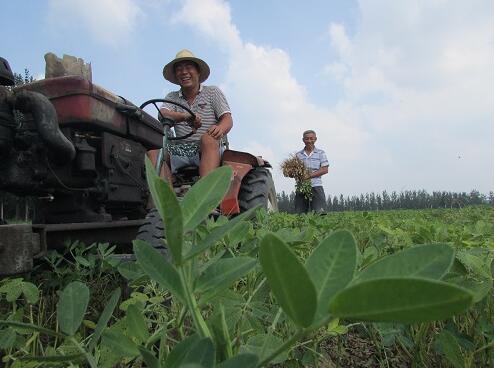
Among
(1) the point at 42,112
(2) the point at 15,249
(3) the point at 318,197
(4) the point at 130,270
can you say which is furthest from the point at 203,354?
(3) the point at 318,197

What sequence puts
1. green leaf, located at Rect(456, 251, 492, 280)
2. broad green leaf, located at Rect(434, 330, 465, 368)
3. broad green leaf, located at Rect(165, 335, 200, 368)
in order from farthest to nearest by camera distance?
green leaf, located at Rect(456, 251, 492, 280), broad green leaf, located at Rect(434, 330, 465, 368), broad green leaf, located at Rect(165, 335, 200, 368)

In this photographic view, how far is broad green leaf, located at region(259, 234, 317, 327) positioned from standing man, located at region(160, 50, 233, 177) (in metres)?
3.80

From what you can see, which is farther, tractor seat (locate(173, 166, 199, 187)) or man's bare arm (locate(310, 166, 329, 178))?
man's bare arm (locate(310, 166, 329, 178))

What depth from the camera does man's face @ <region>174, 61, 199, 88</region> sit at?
16.7 feet

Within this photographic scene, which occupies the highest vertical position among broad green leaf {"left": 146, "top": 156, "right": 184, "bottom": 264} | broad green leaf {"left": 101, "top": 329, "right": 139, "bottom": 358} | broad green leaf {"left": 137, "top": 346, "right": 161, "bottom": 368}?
broad green leaf {"left": 146, "top": 156, "right": 184, "bottom": 264}

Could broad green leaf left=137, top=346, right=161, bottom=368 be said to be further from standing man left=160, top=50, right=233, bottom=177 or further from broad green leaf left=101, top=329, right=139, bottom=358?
standing man left=160, top=50, right=233, bottom=177

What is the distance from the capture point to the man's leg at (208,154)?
4.21m

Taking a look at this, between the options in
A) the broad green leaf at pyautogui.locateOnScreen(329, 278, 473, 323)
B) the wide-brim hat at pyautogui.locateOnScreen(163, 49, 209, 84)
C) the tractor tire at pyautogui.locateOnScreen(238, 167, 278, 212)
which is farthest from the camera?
the wide-brim hat at pyautogui.locateOnScreen(163, 49, 209, 84)

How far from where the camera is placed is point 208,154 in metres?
4.22

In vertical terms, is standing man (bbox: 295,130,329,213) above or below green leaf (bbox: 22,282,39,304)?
above

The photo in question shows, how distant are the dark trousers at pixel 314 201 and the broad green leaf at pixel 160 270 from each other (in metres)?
9.01

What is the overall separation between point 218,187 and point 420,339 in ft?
2.61

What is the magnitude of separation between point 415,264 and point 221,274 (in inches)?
7.9

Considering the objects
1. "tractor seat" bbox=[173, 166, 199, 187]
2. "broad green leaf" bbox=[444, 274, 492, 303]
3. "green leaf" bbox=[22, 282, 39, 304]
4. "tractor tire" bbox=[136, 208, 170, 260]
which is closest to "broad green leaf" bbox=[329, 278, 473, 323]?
"broad green leaf" bbox=[444, 274, 492, 303]
